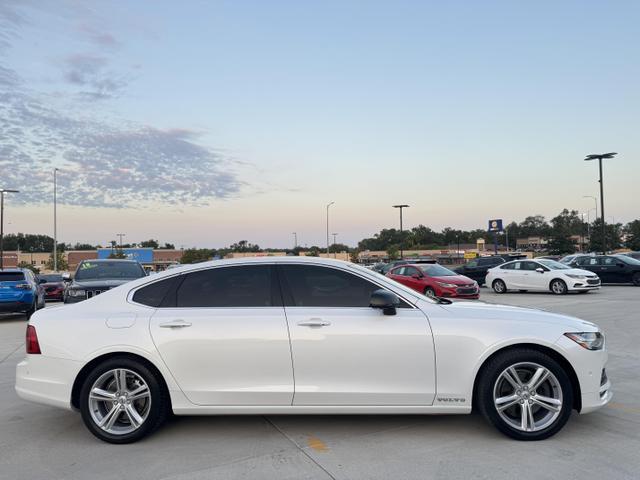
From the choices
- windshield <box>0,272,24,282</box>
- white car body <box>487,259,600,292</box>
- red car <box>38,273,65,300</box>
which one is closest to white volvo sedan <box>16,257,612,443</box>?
windshield <box>0,272,24,282</box>

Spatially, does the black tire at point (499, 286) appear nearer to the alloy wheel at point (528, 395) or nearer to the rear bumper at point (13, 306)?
the rear bumper at point (13, 306)

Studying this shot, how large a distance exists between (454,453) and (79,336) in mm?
3335

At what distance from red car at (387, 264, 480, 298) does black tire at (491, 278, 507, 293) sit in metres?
3.88

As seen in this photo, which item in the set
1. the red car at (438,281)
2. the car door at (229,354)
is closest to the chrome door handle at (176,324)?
the car door at (229,354)

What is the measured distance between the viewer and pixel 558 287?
810 inches

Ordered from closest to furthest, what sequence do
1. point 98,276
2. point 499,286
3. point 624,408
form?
point 624,408 → point 98,276 → point 499,286

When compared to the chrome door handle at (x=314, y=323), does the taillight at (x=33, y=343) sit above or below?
below

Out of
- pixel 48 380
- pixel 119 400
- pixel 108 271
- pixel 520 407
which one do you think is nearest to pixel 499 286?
pixel 108 271

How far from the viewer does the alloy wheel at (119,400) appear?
4562 mm

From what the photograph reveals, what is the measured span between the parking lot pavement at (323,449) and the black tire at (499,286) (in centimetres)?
1741

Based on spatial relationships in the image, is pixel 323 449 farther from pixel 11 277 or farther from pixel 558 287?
pixel 558 287

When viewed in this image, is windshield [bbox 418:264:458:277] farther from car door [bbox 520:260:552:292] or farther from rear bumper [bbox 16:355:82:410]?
rear bumper [bbox 16:355:82:410]

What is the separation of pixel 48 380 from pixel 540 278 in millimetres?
20008

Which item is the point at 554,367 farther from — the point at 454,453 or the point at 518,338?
the point at 454,453
